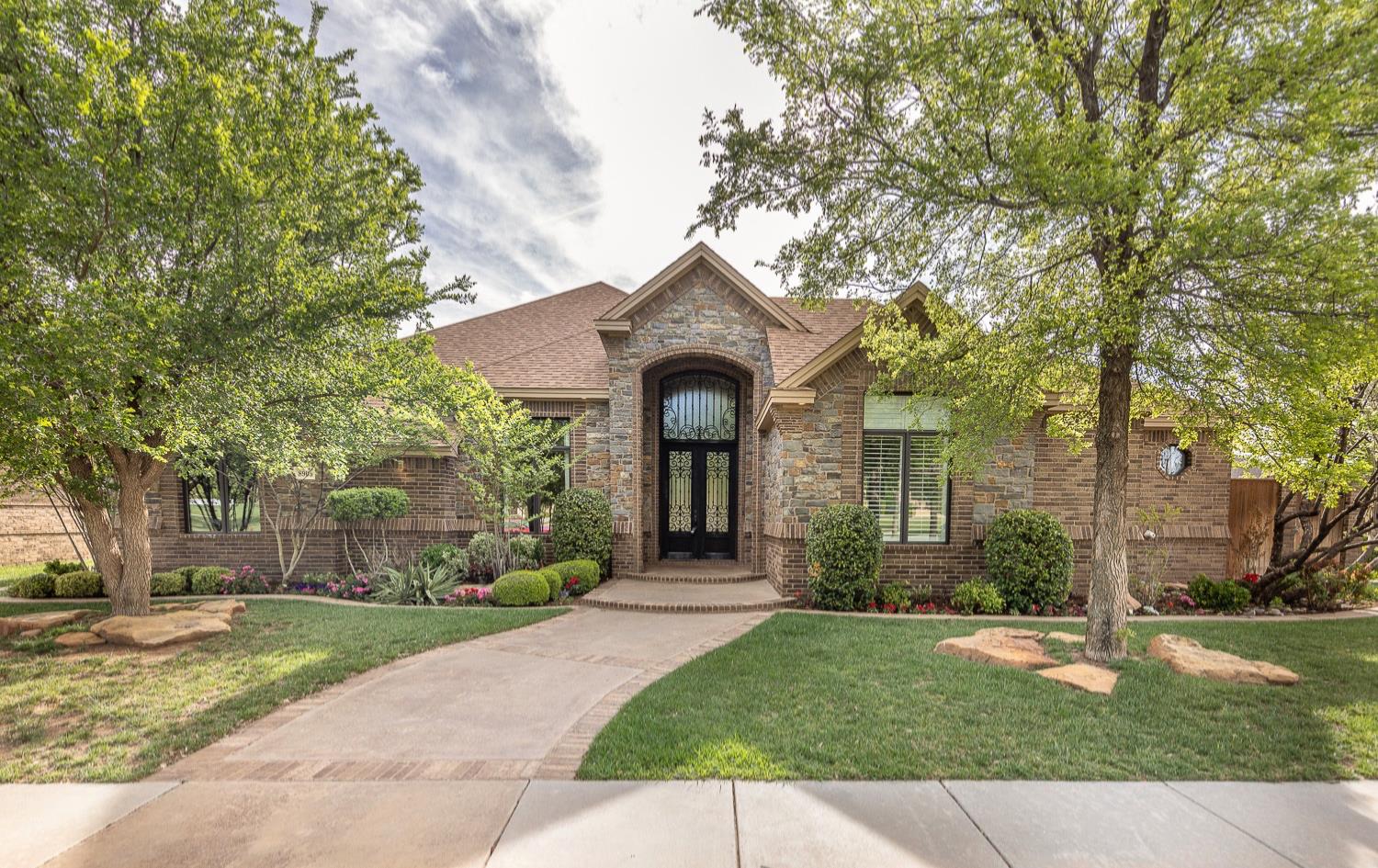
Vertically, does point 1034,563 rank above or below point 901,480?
below

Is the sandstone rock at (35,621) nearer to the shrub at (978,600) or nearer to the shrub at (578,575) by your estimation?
the shrub at (578,575)

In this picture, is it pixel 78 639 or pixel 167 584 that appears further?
pixel 167 584

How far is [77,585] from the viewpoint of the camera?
8.84m

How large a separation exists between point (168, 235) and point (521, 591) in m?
5.85

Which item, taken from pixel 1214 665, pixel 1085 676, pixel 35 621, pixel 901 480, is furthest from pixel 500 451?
pixel 1214 665

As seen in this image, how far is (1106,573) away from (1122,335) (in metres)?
2.73

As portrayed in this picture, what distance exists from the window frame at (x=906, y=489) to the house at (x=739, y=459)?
0.03m

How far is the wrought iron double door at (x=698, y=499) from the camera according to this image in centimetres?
1216

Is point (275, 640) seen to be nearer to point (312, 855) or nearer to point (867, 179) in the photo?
point (312, 855)

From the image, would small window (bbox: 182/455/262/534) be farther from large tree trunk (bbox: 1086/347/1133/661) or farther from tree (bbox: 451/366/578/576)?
large tree trunk (bbox: 1086/347/1133/661)

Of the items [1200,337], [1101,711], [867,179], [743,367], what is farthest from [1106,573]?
[743,367]

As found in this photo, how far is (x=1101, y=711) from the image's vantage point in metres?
4.40

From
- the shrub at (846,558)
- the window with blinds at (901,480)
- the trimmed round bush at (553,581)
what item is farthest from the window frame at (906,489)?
the trimmed round bush at (553,581)

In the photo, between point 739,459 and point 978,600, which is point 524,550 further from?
point 978,600
